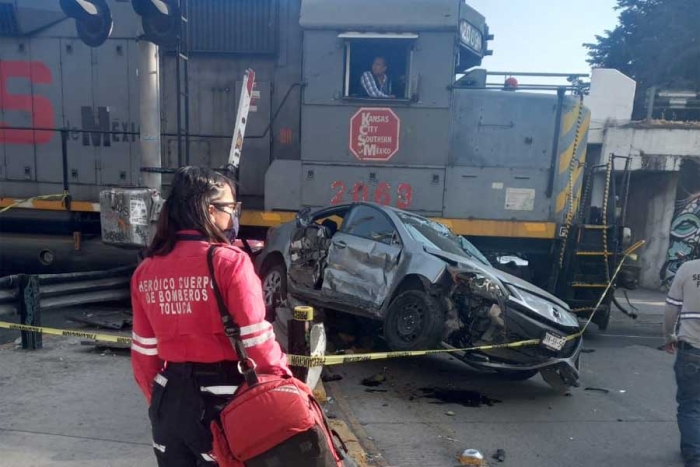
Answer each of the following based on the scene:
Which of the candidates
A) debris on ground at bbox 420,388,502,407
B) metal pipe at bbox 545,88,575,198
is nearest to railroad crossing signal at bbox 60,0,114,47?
debris on ground at bbox 420,388,502,407

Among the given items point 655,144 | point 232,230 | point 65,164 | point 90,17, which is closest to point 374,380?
point 232,230

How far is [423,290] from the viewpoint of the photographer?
17.2ft

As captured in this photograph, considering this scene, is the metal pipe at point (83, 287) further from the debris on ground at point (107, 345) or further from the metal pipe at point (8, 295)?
the debris on ground at point (107, 345)

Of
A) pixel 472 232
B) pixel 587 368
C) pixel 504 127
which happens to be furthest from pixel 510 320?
pixel 504 127

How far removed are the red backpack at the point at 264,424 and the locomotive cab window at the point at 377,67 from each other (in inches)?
221

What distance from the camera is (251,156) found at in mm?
8070

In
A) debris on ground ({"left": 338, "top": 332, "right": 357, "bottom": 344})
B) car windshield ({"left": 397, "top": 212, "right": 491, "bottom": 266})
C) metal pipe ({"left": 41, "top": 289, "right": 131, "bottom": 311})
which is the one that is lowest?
debris on ground ({"left": 338, "top": 332, "right": 357, "bottom": 344})

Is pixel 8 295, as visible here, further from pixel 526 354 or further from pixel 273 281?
pixel 526 354

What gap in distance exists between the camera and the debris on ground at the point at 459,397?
497cm

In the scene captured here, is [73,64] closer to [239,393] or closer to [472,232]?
[472,232]

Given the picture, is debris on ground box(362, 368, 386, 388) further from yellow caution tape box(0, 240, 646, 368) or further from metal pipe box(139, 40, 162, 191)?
metal pipe box(139, 40, 162, 191)

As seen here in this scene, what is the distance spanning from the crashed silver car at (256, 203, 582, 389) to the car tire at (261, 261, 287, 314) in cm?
6

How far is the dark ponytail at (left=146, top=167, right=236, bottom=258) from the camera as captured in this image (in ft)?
6.61

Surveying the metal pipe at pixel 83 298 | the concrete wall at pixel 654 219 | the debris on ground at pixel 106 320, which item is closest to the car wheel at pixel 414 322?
the debris on ground at pixel 106 320
